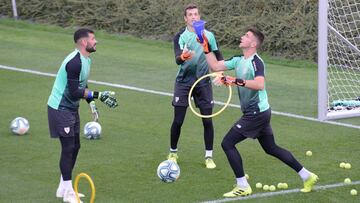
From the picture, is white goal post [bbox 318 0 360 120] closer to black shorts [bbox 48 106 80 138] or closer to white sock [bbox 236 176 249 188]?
white sock [bbox 236 176 249 188]

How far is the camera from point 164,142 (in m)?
14.1

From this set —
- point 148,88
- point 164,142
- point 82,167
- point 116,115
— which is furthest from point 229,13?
point 82,167

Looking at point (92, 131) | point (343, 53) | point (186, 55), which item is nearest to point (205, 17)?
point (343, 53)

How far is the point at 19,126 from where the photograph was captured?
14.4m

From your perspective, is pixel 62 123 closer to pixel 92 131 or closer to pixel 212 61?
pixel 212 61

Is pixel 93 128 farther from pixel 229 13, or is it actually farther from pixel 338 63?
pixel 229 13

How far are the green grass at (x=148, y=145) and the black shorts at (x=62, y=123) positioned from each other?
84 centimetres

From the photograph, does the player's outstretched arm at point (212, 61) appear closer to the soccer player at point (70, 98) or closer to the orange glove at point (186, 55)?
the orange glove at point (186, 55)

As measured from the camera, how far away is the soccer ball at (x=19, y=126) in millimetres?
14430

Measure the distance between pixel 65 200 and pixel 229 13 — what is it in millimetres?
14653

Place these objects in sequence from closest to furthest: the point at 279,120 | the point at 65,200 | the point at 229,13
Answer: the point at 65,200
the point at 279,120
the point at 229,13

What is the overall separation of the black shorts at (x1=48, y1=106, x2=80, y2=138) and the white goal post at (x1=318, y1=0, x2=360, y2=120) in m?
5.71

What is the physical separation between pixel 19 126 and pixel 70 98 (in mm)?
3925

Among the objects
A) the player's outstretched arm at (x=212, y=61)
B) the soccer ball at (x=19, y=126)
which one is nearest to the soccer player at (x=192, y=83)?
the player's outstretched arm at (x=212, y=61)
